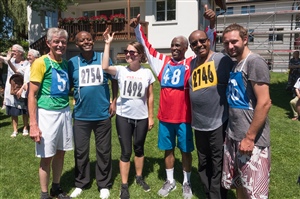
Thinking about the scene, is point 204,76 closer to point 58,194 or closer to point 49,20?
point 58,194

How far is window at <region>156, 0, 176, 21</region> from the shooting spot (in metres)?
16.4

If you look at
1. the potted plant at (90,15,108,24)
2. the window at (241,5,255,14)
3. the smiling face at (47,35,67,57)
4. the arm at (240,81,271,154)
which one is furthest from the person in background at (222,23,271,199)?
the window at (241,5,255,14)

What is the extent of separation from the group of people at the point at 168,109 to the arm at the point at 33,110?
0.01 metres

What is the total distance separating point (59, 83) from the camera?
3076 mm

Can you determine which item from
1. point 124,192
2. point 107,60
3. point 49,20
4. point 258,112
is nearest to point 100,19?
point 49,20

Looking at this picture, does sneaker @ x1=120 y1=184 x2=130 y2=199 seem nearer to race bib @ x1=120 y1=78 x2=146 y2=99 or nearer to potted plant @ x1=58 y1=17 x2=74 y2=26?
race bib @ x1=120 y1=78 x2=146 y2=99

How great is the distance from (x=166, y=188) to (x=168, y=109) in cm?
111

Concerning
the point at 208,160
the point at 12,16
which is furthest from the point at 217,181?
the point at 12,16

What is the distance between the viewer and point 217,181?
3076 millimetres

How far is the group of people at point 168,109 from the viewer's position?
2410mm

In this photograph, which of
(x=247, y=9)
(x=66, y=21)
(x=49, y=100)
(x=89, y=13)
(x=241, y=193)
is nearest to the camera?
(x=241, y=193)

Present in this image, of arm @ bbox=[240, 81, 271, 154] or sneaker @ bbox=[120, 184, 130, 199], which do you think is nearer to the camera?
arm @ bbox=[240, 81, 271, 154]

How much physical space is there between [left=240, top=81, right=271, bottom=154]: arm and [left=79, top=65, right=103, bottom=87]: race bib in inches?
73.8

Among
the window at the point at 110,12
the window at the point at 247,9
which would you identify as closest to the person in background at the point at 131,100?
the window at the point at 110,12
